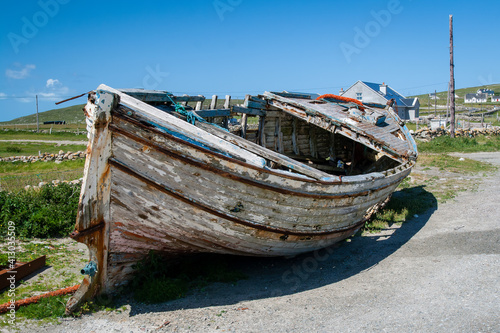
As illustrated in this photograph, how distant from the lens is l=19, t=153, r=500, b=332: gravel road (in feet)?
13.8

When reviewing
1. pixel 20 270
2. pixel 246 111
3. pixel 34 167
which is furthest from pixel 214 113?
pixel 34 167

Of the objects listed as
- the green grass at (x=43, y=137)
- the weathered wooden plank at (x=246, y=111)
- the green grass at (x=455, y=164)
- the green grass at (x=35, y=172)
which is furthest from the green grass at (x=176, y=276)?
Result: the green grass at (x=43, y=137)

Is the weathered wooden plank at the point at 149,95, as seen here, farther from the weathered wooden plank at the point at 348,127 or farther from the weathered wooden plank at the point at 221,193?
the weathered wooden plank at the point at 348,127

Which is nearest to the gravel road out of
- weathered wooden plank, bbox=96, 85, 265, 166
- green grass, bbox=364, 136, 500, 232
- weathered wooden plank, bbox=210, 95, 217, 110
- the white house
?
green grass, bbox=364, 136, 500, 232

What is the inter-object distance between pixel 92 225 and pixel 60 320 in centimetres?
114

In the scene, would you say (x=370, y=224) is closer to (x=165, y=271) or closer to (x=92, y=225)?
(x=165, y=271)

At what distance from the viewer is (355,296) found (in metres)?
4.92

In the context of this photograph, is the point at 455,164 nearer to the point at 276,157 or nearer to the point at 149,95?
the point at 276,157

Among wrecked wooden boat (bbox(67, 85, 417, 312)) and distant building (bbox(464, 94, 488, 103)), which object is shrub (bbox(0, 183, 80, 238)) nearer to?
wrecked wooden boat (bbox(67, 85, 417, 312))

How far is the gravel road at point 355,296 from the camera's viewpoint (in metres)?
4.21

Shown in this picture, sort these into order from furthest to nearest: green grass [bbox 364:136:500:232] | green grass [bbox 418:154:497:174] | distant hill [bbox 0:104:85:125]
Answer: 1. distant hill [bbox 0:104:85:125]
2. green grass [bbox 418:154:497:174]
3. green grass [bbox 364:136:500:232]

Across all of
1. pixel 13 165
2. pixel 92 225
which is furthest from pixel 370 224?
pixel 13 165

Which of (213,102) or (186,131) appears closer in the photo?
(186,131)

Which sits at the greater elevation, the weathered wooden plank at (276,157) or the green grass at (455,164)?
the weathered wooden plank at (276,157)
